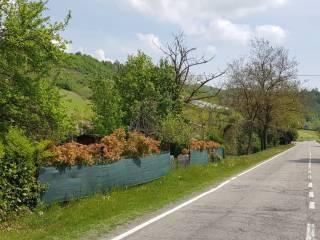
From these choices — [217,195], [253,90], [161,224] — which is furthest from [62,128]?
[253,90]

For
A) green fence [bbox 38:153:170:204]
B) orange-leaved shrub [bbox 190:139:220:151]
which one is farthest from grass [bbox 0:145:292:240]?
orange-leaved shrub [bbox 190:139:220:151]

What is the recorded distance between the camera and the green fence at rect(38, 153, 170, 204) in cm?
1422

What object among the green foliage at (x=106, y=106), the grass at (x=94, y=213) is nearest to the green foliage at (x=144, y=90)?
the green foliage at (x=106, y=106)

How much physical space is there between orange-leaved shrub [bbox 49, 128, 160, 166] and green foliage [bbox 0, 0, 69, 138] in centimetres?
372

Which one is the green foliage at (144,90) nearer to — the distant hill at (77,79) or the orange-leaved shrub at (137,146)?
the distant hill at (77,79)

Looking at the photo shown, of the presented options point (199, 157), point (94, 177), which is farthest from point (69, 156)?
point (199, 157)

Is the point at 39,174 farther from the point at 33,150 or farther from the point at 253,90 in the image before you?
the point at 253,90

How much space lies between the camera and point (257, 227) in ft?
35.7

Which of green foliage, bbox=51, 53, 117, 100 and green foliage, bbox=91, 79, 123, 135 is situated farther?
green foliage, bbox=91, 79, 123, 135

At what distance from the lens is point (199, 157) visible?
34.5m

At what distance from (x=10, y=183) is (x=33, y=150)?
1.39 meters

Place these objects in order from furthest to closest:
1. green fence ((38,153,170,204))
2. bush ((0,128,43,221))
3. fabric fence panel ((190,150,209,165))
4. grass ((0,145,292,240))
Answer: fabric fence panel ((190,150,209,165)), green fence ((38,153,170,204)), bush ((0,128,43,221)), grass ((0,145,292,240))

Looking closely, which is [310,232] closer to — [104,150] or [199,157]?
[104,150]

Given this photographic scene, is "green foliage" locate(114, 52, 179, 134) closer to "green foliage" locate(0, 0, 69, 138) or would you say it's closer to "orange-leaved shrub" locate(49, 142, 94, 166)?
"green foliage" locate(0, 0, 69, 138)
